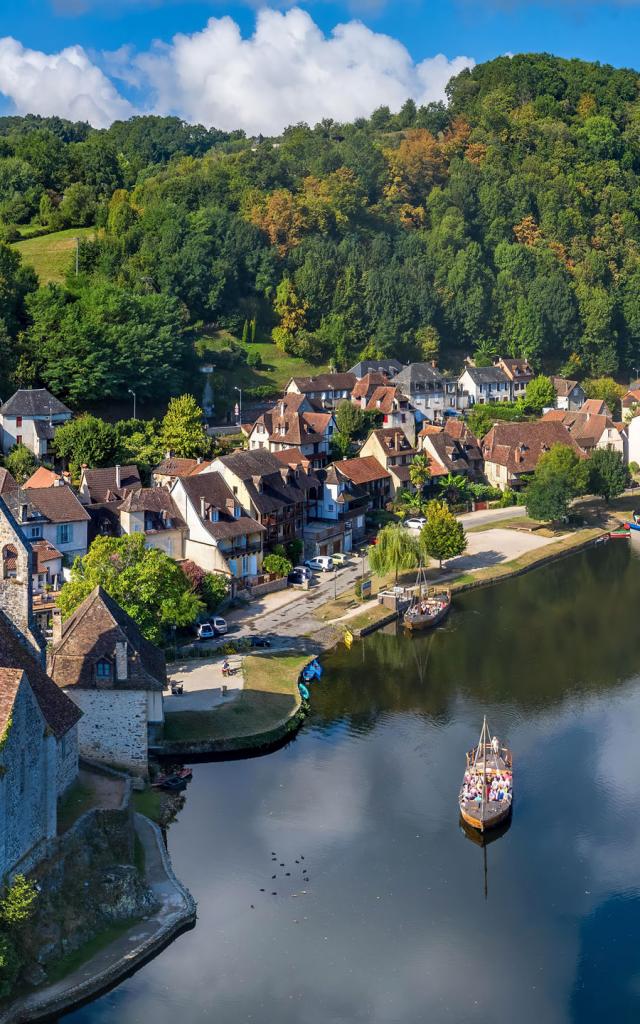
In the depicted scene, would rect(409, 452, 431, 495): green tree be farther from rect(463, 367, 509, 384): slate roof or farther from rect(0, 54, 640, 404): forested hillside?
rect(463, 367, 509, 384): slate roof

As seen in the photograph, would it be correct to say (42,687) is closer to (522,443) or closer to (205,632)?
(205,632)

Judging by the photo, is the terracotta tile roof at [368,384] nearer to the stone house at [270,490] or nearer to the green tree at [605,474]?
the green tree at [605,474]

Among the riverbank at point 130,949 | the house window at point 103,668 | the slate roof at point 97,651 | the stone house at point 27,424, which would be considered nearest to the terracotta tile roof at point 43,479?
the stone house at point 27,424

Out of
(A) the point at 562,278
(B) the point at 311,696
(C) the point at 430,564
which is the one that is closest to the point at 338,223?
(A) the point at 562,278

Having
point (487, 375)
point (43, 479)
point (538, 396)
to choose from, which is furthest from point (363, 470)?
point (487, 375)

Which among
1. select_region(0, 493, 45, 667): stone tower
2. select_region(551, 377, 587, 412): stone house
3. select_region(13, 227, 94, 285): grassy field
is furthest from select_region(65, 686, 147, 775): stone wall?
select_region(551, 377, 587, 412): stone house
